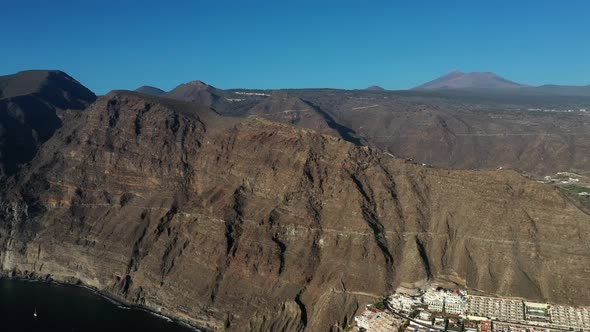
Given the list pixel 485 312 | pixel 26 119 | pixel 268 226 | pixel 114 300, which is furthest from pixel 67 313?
pixel 26 119

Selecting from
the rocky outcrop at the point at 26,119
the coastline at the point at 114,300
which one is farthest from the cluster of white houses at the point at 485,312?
the rocky outcrop at the point at 26,119

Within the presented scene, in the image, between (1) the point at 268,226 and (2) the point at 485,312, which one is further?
(1) the point at 268,226

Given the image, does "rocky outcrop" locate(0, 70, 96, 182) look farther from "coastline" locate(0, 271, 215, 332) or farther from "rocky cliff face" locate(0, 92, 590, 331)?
"coastline" locate(0, 271, 215, 332)

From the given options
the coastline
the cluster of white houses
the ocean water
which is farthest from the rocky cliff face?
the cluster of white houses

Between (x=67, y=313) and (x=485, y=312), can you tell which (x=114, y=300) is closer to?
(x=67, y=313)

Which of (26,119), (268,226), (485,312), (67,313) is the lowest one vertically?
(67,313)
